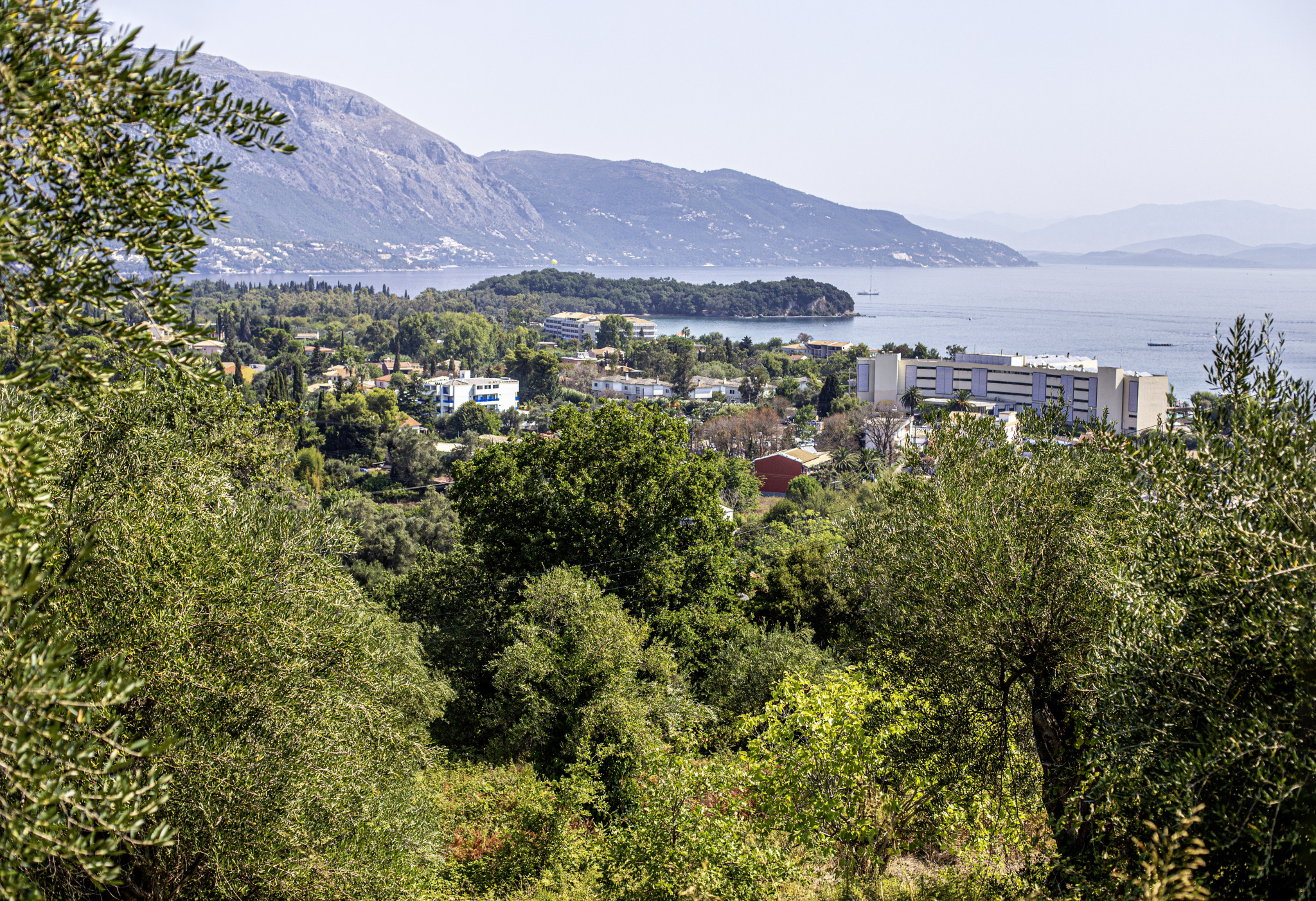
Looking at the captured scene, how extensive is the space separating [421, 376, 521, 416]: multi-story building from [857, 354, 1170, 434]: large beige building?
30.8m

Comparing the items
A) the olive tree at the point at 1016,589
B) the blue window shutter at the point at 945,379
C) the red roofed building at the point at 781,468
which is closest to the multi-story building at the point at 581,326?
the blue window shutter at the point at 945,379

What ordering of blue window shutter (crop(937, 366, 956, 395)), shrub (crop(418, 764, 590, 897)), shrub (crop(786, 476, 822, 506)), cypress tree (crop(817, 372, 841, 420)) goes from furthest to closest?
blue window shutter (crop(937, 366, 956, 395)) → cypress tree (crop(817, 372, 841, 420)) → shrub (crop(786, 476, 822, 506)) → shrub (crop(418, 764, 590, 897))

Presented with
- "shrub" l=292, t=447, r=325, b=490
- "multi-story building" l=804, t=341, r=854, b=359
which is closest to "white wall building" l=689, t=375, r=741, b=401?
"multi-story building" l=804, t=341, r=854, b=359

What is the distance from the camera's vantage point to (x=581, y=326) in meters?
132

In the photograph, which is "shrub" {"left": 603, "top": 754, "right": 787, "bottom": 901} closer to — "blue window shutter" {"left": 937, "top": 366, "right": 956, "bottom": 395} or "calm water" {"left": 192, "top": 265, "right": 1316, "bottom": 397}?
"blue window shutter" {"left": 937, "top": 366, "right": 956, "bottom": 395}

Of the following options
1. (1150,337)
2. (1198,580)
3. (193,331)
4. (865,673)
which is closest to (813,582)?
(865,673)

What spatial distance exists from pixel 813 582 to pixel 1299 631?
13094 mm

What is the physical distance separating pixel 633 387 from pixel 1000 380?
107 ft

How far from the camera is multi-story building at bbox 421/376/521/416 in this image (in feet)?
235

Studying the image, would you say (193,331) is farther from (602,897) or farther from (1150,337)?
(1150,337)

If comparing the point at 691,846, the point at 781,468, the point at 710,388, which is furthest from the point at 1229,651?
the point at 710,388

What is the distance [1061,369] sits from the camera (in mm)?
63469

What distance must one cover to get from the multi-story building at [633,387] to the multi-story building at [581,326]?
124 ft

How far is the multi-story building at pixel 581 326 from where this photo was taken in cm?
12669
